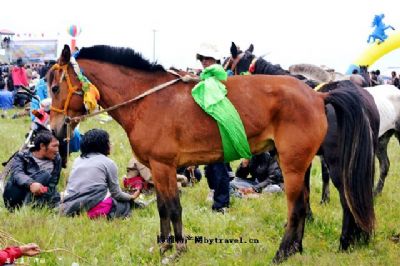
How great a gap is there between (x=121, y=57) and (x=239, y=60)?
2028 millimetres

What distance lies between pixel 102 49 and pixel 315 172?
5174 mm

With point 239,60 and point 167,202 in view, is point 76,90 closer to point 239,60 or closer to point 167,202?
point 167,202

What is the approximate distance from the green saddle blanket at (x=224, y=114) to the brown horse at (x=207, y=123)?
8 centimetres

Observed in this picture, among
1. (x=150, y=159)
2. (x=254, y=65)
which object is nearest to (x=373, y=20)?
(x=254, y=65)

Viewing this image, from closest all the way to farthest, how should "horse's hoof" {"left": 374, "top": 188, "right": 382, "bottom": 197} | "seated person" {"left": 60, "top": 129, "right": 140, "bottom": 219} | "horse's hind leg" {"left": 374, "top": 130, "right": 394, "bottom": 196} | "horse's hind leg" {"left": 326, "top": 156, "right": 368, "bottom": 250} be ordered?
"horse's hind leg" {"left": 326, "top": 156, "right": 368, "bottom": 250}, "seated person" {"left": 60, "top": 129, "right": 140, "bottom": 219}, "horse's hoof" {"left": 374, "top": 188, "right": 382, "bottom": 197}, "horse's hind leg" {"left": 374, "top": 130, "right": 394, "bottom": 196}

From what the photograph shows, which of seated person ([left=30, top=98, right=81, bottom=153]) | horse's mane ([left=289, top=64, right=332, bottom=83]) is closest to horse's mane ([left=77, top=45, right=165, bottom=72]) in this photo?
seated person ([left=30, top=98, right=81, bottom=153])

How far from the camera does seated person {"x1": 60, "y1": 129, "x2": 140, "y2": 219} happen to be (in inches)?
222

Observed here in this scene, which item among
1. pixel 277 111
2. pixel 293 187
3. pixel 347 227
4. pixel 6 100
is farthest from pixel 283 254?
pixel 6 100

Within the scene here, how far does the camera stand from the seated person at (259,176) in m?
Answer: 7.43

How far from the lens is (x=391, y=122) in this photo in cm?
677

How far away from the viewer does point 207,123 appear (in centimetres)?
441

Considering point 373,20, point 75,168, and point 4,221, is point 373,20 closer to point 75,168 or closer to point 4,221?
point 75,168

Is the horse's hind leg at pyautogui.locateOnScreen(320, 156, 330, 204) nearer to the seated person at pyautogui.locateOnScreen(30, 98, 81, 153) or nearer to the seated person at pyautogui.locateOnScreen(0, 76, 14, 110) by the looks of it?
the seated person at pyautogui.locateOnScreen(30, 98, 81, 153)

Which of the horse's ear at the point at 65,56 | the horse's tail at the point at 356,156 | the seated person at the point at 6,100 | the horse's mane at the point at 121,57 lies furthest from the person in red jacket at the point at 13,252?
the seated person at the point at 6,100
